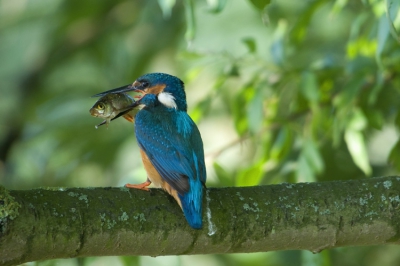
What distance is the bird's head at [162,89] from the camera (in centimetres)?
349

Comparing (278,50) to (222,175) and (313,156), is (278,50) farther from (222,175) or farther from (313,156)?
(222,175)

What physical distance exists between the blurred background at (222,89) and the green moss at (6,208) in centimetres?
109

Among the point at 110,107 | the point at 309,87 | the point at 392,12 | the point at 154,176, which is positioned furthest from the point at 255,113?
the point at 392,12

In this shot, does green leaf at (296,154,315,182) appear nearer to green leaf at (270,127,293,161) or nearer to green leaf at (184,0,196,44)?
green leaf at (270,127,293,161)

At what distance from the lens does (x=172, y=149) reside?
2963mm

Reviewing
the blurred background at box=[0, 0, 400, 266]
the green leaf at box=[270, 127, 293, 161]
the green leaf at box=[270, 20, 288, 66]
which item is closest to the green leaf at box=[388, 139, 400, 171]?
the blurred background at box=[0, 0, 400, 266]

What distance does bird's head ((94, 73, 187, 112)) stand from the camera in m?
3.49

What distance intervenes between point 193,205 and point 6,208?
0.68m

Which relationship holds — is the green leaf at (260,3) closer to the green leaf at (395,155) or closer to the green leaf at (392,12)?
the green leaf at (392,12)

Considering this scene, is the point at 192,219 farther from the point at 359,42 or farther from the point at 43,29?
the point at 43,29

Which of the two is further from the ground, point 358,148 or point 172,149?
point 172,149

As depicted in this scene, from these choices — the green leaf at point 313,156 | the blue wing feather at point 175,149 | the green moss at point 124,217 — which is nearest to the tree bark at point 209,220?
the green moss at point 124,217

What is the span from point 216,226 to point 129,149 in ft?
9.68

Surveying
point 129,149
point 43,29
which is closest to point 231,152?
point 129,149
